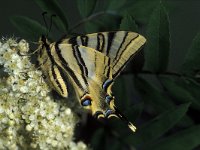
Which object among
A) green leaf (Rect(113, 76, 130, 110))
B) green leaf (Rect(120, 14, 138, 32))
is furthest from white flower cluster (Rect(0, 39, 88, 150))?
green leaf (Rect(120, 14, 138, 32))

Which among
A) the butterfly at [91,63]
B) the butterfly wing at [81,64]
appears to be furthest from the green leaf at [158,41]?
the butterfly wing at [81,64]

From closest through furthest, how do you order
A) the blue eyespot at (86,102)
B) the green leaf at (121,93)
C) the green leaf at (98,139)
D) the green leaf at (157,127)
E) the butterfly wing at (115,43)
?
1. the butterfly wing at (115,43)
2. the blue eyespot at (86,102)
3. the green leaf at (157,127)
4. the green leaf at (121,93)
5. the green leaf at (98,139)

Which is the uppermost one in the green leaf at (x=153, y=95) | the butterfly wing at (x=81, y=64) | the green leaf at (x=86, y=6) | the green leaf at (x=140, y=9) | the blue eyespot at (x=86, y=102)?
the green leaf at (x=86, y=6)

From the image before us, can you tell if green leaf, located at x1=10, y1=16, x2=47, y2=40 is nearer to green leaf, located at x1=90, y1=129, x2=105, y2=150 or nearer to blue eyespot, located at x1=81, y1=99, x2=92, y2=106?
blue eyespot, located at x1=81, y1=99, x2=92, y2=106

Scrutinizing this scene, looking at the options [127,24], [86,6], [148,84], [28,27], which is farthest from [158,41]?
[28,27]

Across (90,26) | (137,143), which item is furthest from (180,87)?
(90,26)

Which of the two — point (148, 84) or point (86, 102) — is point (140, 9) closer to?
point (148, 84)

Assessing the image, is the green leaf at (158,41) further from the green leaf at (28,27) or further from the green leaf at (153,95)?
the green leaf at (28,27)
